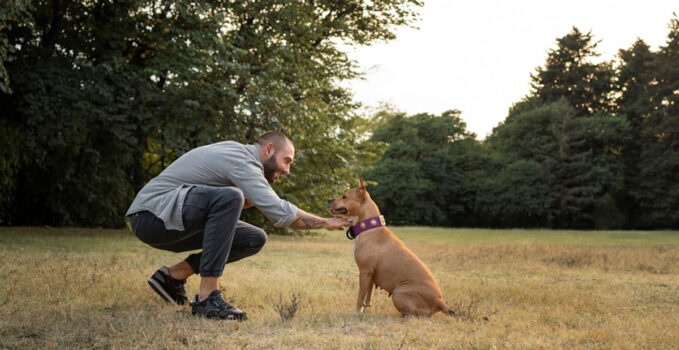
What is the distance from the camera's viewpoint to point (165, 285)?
17.2 ft

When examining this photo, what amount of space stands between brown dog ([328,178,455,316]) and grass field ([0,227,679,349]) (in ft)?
0.48

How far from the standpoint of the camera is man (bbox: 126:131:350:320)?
456cm

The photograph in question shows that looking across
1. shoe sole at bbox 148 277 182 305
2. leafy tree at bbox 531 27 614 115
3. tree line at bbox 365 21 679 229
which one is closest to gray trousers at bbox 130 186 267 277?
shoe sole at bbox 148 277 182 305

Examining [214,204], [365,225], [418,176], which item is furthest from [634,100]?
[214,204]

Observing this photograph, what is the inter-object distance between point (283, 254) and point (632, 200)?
38.5 metres

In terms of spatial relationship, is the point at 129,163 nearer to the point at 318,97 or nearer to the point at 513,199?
the point at 318,97

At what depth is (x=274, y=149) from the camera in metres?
4.85

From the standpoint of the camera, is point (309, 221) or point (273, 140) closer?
point (309, 221)

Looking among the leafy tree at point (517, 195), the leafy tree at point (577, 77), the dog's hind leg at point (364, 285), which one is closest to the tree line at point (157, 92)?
the dog's hind leg at point (364, 285)

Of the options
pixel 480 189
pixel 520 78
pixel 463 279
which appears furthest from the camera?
pixel 520 78

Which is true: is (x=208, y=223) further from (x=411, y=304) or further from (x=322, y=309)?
(x=411, y=304)

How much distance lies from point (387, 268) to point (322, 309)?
2.61ft

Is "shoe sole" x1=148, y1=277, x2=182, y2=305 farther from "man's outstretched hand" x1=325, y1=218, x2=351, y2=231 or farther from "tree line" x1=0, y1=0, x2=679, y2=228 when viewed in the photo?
"tree line" x1=0, y1=0, x2=679, y2=228

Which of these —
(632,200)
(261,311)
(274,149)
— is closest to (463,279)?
(261,311)
